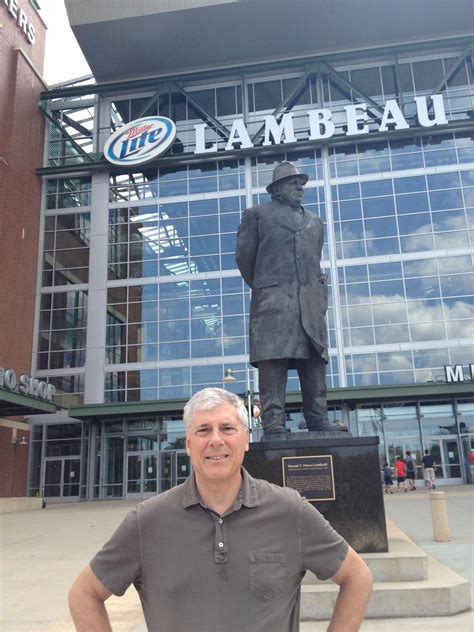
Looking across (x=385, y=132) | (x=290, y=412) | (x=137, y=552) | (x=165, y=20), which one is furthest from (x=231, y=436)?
(x=165, y=20)

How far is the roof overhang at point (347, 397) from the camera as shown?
2812cm

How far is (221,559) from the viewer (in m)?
2.01

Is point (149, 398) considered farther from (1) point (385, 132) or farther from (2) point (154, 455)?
(1) point (385, 132)

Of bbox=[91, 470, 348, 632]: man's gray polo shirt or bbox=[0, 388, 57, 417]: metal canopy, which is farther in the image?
bbox=[0, 388, 57, 417]: metal canopy

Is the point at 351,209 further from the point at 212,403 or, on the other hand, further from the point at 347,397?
the point at 212,403

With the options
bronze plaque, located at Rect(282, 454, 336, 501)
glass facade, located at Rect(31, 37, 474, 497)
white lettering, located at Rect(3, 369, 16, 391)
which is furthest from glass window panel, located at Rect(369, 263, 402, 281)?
bronze plaque, located at Rect(282, 454, 336, 501)

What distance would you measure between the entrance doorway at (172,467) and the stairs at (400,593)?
2597cm

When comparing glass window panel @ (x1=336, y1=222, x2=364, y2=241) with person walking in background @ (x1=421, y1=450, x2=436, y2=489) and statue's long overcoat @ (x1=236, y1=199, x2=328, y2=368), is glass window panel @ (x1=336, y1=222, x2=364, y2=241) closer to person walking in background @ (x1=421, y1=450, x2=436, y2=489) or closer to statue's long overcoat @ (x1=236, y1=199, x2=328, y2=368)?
person walking in background @ (x1=421, y1=450, x2=436, y2=489)

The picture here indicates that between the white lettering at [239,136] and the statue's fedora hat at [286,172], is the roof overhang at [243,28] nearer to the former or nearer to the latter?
the white lettering at [239,136]

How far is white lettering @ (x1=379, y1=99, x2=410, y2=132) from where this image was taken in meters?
33.0

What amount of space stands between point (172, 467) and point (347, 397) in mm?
10046

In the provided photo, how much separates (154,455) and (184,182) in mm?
16066

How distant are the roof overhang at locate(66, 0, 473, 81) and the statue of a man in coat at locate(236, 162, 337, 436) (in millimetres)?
31248

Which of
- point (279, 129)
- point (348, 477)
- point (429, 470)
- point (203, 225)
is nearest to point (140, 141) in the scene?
point (203, 225)
